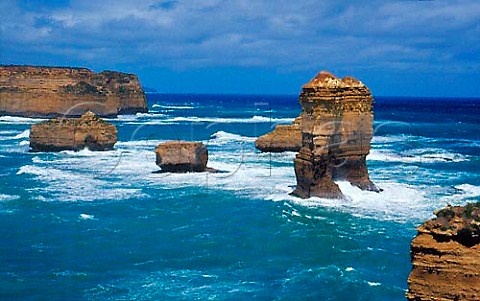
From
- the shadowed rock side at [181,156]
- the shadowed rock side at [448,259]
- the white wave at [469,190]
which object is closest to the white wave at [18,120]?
the shadowed rock side at [181,156]

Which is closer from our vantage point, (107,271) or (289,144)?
(107,271)

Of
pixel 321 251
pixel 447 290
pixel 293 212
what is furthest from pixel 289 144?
pixel 447 290

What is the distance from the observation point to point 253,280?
1717 cm

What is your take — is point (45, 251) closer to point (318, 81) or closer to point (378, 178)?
point (318, 81)

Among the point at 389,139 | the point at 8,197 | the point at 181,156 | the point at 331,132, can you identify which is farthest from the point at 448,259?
the point at 389,139

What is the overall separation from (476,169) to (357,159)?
15398mm

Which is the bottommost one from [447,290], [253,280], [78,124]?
[253,280]

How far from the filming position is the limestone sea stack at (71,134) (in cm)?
4400

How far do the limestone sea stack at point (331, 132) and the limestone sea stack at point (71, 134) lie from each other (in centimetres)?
2197

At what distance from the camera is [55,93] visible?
89250 mm

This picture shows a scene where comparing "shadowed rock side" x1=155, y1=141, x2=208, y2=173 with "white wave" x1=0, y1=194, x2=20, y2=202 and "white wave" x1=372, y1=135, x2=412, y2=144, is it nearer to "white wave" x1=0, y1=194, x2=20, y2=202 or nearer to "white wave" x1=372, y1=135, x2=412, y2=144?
"white wave" x1=0, y1=194, x2=20, y2=202

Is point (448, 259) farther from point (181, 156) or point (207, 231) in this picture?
point (181, 156)

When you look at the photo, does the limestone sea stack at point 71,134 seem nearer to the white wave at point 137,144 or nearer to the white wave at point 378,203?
the white wave at point 137,144

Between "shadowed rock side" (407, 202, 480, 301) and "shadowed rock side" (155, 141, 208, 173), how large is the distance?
24.5m
